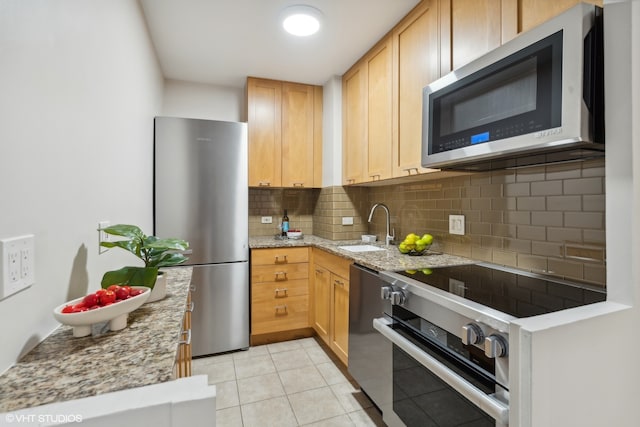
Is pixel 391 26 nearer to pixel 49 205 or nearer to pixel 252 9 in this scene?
pixel 252 9

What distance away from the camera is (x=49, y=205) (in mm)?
818

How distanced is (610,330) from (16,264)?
155 cm

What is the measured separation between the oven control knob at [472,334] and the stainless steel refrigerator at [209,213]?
1934mm

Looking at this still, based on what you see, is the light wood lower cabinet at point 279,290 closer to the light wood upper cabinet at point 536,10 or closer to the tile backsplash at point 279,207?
the tile backsplash at point 279,207

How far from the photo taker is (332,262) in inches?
90.9

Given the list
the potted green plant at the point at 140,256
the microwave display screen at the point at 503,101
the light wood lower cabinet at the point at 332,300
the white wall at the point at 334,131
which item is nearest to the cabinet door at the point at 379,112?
the white wall at the point at 334,131

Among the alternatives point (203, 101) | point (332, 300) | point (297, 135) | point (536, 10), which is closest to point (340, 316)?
point (332, 300)

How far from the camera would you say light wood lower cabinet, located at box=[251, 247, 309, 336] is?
2627mm

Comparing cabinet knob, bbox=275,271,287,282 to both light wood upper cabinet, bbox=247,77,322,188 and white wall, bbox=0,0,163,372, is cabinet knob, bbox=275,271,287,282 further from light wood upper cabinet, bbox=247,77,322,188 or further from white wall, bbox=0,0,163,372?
white wall, bbox=0,0,163,372

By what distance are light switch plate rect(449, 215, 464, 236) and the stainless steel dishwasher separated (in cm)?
63

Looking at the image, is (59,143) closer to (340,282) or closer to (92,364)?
(92,364)

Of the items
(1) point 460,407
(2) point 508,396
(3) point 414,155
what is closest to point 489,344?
(2) point 508,396

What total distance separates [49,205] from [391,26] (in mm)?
2150

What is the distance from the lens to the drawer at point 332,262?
2086 millimetres
